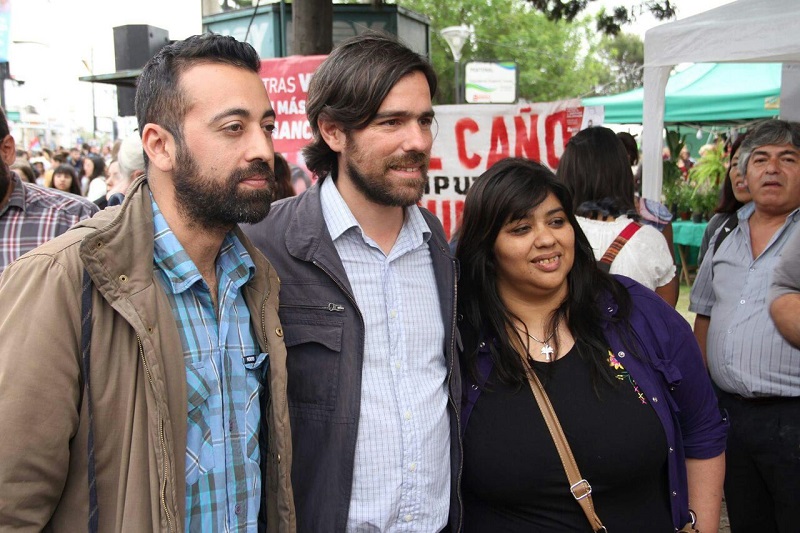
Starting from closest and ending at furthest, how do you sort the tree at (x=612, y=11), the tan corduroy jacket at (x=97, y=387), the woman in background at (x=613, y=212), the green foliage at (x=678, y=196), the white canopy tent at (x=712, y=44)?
the tan corduroy jacket at (x=97, y=387), the woman in background at (x=613, y=212), the white canopy tent at (x=712, y=44), the tree at (x=612, y=11), the green foliage at (x=678, y=196)

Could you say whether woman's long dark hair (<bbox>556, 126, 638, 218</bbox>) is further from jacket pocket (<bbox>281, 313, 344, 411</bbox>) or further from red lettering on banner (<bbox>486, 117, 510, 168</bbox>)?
jacket pocket (<bbox>281, 313, 344, 411</bbox>)

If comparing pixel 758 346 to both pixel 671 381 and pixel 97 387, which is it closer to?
pixel 671 381

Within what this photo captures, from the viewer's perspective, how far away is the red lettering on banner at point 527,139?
16.0ft

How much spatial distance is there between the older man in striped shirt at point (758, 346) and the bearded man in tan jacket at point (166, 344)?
221 cm

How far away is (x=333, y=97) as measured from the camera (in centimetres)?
224

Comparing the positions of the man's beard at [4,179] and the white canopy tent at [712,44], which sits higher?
the white canopy tent at [712,44]

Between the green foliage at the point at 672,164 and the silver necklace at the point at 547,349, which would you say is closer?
the silver necklace at the point at 547,349

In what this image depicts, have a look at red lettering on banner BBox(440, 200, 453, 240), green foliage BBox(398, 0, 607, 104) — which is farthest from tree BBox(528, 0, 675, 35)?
green foliage BBox(398, 0, 607, 104)

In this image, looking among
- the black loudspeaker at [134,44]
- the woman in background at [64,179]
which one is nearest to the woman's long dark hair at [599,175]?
the black loudspeaker at [134,44]

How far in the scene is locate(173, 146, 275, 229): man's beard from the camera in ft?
5.49

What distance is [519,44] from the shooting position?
2975 cm

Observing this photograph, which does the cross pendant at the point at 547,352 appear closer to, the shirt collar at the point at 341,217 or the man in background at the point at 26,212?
the shirt collar at the point at 341,217

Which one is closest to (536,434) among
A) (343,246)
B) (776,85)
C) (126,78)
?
(343,246)

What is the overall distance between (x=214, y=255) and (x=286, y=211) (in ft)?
1.73
